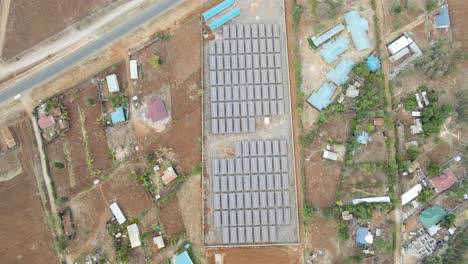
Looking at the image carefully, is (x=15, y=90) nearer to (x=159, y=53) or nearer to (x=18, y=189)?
(x=18, y=189)

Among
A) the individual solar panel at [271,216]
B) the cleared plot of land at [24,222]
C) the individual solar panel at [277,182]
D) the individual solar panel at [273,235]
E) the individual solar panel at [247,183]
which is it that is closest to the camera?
the individual solar panel at [273,235]

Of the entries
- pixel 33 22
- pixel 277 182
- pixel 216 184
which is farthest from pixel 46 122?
pixel 277 182

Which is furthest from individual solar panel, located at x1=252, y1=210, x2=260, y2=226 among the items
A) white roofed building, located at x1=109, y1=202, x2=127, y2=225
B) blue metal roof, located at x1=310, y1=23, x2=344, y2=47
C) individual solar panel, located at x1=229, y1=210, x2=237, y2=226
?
blue metal roof, located at x1=310, y1=23, x2=344, y2=47

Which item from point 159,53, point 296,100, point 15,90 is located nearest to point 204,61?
point 159,53

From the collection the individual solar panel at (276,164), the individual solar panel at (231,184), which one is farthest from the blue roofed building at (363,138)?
the individual solar panel at (231,184)

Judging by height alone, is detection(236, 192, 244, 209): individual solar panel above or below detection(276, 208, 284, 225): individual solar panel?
above

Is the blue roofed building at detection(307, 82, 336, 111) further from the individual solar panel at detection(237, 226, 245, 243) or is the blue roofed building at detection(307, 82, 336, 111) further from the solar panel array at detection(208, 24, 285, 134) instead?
the individual solar panel at detection(237, 226, 245, 243)

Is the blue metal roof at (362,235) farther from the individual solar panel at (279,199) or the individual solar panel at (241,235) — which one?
the individual solar panel at (241,235)
